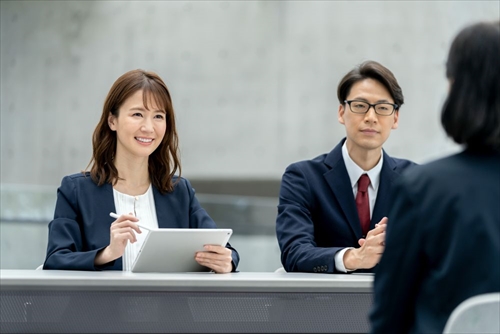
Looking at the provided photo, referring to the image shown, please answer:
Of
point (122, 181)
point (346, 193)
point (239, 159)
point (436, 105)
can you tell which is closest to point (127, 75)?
point (122, 181)

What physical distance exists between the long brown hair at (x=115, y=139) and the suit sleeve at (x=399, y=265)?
5.78 feet

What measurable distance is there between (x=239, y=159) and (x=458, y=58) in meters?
5.28

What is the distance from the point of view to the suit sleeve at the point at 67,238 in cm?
269

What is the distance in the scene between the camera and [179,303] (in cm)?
229

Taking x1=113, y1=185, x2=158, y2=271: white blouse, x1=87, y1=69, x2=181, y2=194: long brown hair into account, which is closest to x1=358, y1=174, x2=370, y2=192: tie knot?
x1=87, y1=69, x2=181, y2=194: long brown hair

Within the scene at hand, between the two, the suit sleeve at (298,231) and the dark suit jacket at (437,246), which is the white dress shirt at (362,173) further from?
the dark suit jacket at (437,246)

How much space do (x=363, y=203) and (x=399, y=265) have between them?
185cm

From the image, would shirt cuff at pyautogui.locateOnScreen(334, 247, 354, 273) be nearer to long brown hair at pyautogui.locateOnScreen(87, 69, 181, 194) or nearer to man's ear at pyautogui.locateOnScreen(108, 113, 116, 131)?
long brown hair at pyautogui.locateOnScreen(87, 69, 181, 194)

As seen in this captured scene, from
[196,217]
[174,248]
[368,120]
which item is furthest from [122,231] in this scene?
[368,120]

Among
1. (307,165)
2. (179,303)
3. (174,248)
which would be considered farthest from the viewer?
(307,165)

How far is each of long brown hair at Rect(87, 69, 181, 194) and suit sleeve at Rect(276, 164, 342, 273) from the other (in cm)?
48

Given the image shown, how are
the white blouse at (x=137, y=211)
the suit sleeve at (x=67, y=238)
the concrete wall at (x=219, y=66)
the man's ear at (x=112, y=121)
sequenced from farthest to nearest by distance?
the concrete wall at (x=219, y=66) < the man's ear at (x=112, y=121) < the white blouse at (x=137, y=211) < the suit sleeve at (x=67, y=238)

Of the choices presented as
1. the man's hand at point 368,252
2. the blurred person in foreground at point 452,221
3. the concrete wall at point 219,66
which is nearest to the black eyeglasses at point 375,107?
the man's hand at point 368,252

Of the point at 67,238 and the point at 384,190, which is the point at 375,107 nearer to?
the point at 384,190
